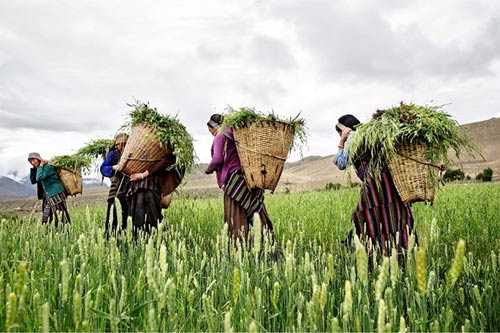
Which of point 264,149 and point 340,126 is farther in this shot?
point 340,126

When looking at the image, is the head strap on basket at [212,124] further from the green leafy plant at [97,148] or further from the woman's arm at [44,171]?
the woman's arm at [44,171]

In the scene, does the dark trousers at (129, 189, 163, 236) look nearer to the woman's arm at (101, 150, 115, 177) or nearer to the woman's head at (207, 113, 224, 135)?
the woman's arm at (101, 150, 115, 177)

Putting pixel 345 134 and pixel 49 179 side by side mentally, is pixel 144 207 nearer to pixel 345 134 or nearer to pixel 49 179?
pixel 345 134

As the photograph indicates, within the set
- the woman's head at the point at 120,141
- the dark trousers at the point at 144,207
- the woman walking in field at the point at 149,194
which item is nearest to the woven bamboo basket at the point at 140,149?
the woman walking in field at the point at 149,194

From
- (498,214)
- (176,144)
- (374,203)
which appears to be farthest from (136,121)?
(498,214)

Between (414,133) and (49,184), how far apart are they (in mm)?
6290

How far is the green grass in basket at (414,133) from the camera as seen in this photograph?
3.23 meters

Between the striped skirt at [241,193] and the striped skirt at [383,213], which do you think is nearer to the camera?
the striped skirt at [383,213]

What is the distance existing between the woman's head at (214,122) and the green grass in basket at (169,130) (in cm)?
27

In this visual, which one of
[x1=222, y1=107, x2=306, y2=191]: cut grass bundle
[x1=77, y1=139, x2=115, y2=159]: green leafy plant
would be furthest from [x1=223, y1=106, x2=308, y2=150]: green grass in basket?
[x1=77, y1=139, x2=115, y2=159]: green leafy plant

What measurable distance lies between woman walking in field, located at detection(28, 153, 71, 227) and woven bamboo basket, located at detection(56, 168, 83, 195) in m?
0.09

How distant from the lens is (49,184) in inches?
292

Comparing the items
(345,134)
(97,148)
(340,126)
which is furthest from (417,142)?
(97,148)

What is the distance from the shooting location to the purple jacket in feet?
14.6
